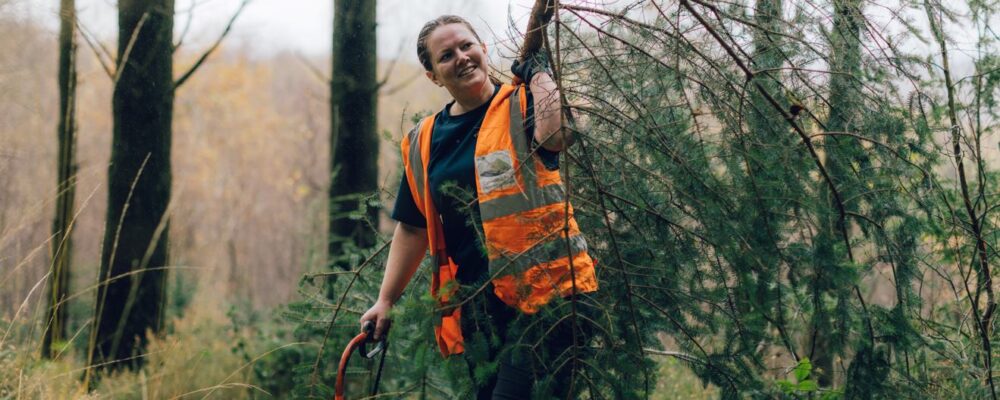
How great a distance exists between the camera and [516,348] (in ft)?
7.93

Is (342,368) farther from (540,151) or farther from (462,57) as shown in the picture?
(462,57)

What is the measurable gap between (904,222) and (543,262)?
1.51m

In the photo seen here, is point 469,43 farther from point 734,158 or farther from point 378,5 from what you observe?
point 378,5

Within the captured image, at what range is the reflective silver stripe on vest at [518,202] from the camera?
8.14 ft

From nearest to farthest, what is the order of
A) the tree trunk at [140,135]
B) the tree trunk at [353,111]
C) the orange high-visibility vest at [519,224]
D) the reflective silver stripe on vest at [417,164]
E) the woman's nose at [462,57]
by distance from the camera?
the orange high-visibility vest at [519,224]
the woman's nose at [462,57]
the reflective silver stripe on vest at [417,164]
the tree trunk at [140,135]
the tree trunk at [353,111]

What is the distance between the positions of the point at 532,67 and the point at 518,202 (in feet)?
1.58

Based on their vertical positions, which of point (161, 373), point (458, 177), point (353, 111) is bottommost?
point (161, 373)

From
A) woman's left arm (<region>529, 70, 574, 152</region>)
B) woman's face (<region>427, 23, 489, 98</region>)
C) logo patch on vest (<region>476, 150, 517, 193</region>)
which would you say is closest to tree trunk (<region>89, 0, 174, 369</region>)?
woman's face (<region>427, 23, 489, 98</region>)

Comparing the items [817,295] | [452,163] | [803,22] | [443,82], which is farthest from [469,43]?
[817,295]

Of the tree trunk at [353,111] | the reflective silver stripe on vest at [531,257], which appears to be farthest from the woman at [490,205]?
the tree trunk at [353,111]

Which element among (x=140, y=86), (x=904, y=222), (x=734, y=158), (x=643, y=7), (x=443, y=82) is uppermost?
(x=140, y=86)

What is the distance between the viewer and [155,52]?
584 centimetres

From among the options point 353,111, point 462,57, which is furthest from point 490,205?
point 353,111

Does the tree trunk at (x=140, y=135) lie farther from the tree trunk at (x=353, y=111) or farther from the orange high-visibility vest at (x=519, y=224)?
the orange high-visibility vest at (x=519, y=224)
